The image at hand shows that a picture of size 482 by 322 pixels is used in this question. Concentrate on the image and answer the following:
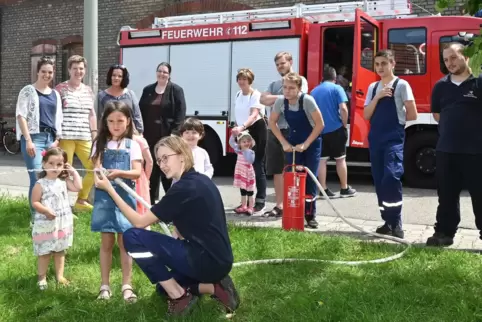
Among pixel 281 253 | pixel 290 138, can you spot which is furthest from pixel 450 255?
pixel 290 138

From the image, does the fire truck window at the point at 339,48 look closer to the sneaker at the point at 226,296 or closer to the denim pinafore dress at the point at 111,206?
the denim pinafore dress at the point at 111,206

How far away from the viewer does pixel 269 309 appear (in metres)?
3.69

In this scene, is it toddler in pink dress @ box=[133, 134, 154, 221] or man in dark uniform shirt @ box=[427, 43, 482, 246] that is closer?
toddler in pink dress @ box=[133, 134, 154, 221]

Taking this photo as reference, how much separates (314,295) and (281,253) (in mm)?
1238

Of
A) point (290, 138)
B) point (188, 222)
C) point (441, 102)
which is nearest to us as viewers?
point (188, 222)

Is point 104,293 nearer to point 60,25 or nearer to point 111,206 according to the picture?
point 111,206

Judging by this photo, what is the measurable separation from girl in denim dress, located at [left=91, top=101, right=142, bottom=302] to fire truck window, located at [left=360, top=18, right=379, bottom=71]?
21.9 feet

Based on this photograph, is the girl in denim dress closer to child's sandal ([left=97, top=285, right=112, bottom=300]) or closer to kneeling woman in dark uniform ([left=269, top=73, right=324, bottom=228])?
child's sandal ([left=97, top=285, right=112, bottom=300])

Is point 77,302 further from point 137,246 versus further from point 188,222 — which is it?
point 188,222

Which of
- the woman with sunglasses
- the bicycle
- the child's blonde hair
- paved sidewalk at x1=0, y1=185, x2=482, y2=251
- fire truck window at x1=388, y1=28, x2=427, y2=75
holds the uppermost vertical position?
fire truck window at x1=388, y1=28, x2=427, y2=75

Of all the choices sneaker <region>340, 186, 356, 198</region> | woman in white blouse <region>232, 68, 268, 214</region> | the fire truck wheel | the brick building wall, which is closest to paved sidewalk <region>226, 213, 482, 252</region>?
woman in white blouse <region>232, 68, 268, 214</region>

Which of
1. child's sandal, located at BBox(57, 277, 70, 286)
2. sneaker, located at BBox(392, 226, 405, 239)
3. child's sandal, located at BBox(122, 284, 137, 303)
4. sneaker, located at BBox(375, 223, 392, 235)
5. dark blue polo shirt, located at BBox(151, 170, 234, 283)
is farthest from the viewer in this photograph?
sneaker, located at BBox(375, 223, 392, 235)

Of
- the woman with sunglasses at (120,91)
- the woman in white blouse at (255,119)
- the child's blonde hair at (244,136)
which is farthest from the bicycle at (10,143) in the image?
the woman with sunglasses at (120,91)

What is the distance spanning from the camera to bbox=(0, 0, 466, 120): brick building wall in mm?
17234
